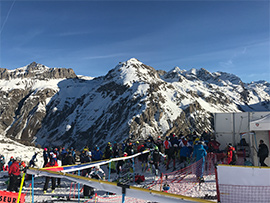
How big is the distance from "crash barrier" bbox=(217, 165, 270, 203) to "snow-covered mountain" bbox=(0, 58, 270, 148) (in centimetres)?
6868

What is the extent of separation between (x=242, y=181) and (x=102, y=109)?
315 ft

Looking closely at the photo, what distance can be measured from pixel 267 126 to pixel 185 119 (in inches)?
3123

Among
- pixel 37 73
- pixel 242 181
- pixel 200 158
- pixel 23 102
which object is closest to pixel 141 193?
pixel 242 181

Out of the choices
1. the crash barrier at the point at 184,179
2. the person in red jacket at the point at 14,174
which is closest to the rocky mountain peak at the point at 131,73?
the crash barrier at the point at 184,179

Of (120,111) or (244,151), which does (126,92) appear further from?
(244,151)

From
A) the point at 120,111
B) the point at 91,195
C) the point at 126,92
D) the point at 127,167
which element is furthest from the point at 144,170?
the point at 126,92

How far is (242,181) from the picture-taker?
6.69m

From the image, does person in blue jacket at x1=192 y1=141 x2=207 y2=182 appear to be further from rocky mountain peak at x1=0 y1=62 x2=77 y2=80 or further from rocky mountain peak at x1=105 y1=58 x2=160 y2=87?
rocky mountain peak at x1=0 y1=62 x2=77 y2=80

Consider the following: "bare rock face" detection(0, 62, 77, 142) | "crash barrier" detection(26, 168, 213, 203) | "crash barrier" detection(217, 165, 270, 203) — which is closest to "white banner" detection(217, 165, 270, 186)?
"crash barrier" detection(217, 165, 270, 203)

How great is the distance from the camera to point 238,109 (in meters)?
151

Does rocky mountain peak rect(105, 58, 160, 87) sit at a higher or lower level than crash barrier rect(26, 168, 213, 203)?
higher

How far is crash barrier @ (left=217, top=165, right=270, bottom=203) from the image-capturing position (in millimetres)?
→ 6500

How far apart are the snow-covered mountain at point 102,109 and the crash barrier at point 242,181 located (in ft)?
225

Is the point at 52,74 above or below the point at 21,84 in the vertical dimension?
above
